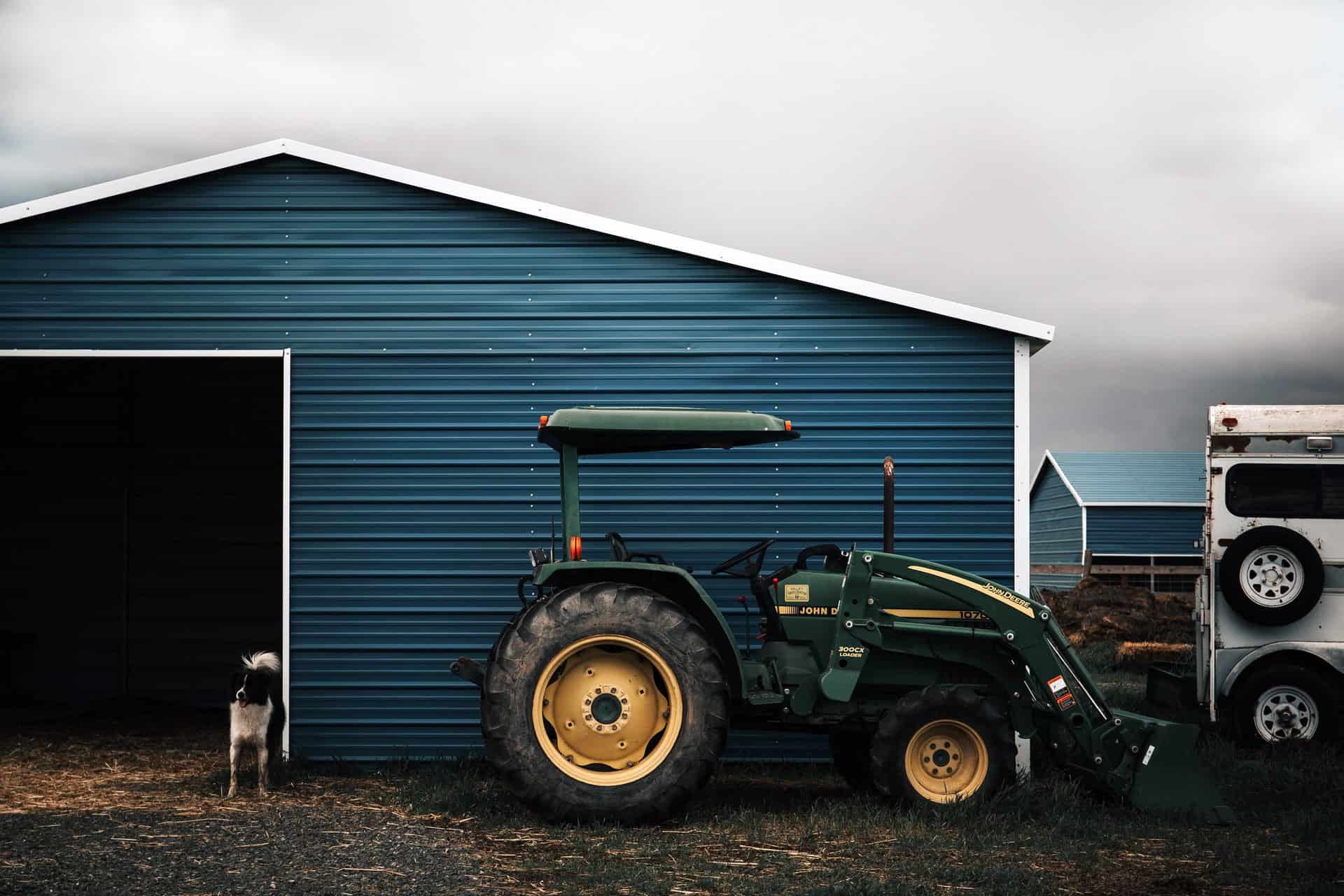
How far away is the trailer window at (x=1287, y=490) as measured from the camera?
1003 centimetres

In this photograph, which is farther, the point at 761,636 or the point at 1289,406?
the point at 1289,406

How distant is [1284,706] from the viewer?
31.3ft

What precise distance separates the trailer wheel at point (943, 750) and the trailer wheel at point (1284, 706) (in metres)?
3.98

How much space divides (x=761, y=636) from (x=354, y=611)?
312 centimetres

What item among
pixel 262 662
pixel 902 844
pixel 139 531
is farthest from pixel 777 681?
pixel 139 531

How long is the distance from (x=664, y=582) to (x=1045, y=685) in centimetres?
222

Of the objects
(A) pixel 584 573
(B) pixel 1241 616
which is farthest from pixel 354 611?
(B) pixel 1241 616

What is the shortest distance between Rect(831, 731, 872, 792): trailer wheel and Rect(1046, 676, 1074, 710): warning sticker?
3.83 feet

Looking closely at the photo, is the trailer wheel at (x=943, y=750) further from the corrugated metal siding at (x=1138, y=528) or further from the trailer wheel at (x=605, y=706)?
the corrugated metal siding at (x=1138, y=528)

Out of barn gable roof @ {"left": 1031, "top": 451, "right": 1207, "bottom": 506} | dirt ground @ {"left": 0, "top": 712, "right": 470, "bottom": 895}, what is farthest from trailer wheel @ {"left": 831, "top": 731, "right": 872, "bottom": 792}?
barn gable roof @ {"left": 1031, "top": 451, "right": 1207, "bottom": 506}

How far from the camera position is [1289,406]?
10234mm

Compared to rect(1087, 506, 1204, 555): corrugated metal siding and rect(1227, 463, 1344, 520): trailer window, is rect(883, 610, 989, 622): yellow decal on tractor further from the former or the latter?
rect(1087, 506, 1204, 555): corrugated metal siding

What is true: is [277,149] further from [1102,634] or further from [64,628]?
[1102,634]

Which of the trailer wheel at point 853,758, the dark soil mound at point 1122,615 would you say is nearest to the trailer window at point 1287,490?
the trailer wheel at point 853,758
